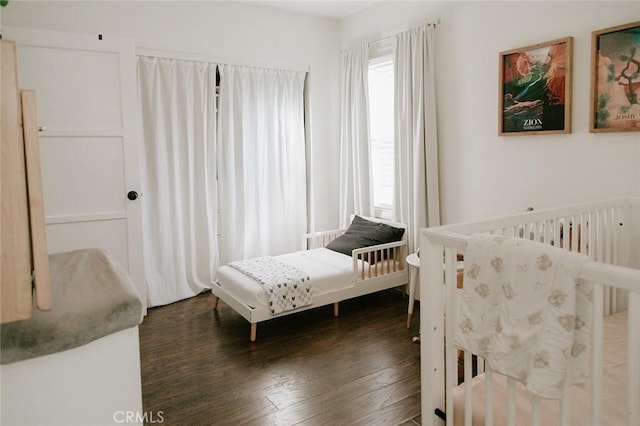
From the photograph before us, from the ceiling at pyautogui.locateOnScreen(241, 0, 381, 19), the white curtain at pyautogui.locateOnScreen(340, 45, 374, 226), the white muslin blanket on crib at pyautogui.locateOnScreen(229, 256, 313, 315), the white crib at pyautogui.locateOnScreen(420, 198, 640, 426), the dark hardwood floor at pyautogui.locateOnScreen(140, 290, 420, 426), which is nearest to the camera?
the white crib at pyautogui.locateOnScreen(420, 198, 640, 426)

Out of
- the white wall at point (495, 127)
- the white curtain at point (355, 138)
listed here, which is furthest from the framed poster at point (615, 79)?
the white curtain at point (355, 138)

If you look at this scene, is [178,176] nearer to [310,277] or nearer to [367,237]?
[310,277]

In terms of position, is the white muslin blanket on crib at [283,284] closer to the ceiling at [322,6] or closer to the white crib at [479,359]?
the white crib at [479,359]

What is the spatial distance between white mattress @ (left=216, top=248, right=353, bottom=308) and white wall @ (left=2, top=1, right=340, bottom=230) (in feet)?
3.56

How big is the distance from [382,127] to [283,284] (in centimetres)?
191

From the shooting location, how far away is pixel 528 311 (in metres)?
1.20

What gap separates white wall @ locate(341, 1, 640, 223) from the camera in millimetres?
2562

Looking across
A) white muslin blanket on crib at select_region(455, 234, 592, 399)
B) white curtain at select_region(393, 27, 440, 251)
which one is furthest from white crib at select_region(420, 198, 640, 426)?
white curtain at select_region(393, 27, 440, 251)

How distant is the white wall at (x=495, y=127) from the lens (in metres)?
2.56

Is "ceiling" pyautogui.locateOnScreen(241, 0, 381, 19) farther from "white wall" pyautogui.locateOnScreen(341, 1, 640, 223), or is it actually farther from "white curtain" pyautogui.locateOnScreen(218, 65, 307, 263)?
"white curtain" pyautogui.locateOnScreen(218, 65, 307, 263)

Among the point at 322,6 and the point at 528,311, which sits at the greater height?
the point at 322,6

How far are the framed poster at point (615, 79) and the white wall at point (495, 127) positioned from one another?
0.20 ft

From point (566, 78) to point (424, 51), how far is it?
1.18 meters

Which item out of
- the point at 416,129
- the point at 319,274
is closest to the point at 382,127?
the point at 416,129
